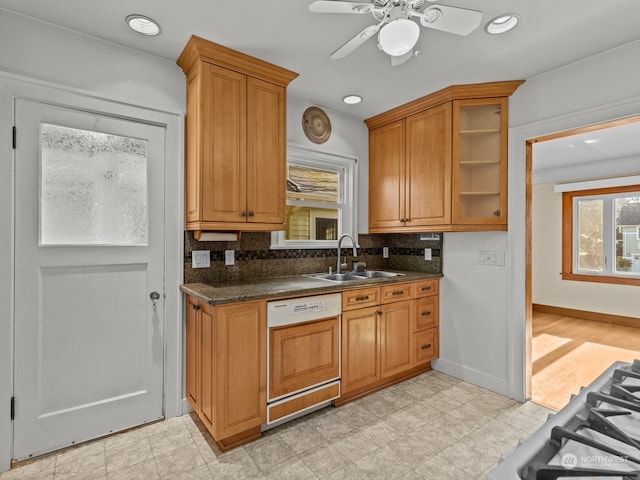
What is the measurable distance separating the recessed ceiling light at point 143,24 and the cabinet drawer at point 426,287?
2.68 meters

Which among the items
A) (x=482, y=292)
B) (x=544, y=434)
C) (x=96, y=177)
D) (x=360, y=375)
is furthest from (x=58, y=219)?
(x=482, y=292)

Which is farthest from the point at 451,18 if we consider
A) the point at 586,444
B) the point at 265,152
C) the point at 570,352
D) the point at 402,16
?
the point at 570,352

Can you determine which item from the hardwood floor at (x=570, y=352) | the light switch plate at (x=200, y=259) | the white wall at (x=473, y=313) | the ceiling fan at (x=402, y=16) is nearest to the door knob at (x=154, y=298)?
the light switch plate at (x=200, y=259)

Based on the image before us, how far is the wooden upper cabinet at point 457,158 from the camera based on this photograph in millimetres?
2781

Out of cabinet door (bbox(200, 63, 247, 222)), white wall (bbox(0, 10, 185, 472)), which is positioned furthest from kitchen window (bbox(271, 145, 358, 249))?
white wall (bbox(0, 10, 185, 472))

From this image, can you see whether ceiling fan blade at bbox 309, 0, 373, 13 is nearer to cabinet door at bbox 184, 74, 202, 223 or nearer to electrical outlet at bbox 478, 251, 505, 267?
cabinet door at bbox 184, 74, 202, 223

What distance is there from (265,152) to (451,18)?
1420 mm

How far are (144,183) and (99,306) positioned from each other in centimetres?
85

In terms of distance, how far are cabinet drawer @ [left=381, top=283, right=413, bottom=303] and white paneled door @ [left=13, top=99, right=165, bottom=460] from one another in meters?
1.72

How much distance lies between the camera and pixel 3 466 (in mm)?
1862

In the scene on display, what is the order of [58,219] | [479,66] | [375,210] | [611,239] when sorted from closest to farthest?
[58,219]
[479,66]
[375,210]
[611,239]

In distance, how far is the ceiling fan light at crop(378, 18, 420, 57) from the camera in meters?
1.39

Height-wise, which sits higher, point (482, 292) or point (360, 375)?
point (482, 292)

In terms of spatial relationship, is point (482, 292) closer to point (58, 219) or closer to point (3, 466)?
point (58, 219)
